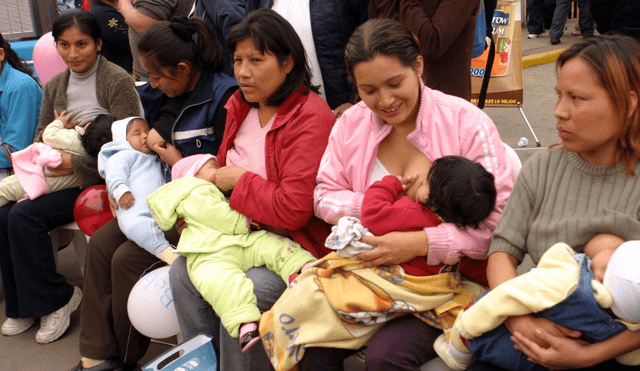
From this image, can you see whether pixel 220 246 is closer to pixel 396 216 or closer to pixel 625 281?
pixel 396 216

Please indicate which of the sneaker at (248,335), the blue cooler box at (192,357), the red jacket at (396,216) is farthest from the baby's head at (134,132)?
the red jacket at (396,216)

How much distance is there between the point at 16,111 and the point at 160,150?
144 cm

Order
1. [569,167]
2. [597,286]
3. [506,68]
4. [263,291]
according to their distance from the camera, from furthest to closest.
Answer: [506,68] < [263,291] < [569,167] < [597,286]

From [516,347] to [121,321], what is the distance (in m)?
1.99

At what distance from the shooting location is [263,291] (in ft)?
7.51

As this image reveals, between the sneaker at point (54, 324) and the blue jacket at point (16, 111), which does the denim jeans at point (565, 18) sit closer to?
the blue jacket at point (16, 111)

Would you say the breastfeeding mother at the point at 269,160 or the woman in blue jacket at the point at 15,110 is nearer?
the breastfeeding mother at the point at 269,160

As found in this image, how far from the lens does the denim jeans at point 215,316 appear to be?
2314mm

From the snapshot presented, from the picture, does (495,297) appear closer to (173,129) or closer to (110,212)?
(173,129)

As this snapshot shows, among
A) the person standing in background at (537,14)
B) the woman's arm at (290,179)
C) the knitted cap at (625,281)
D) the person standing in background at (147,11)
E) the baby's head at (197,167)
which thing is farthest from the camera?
the person standing in background at (537,14)

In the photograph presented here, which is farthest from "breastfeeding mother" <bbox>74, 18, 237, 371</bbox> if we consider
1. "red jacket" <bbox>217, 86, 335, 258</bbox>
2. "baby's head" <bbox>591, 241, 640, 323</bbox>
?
"baby's head" <bbox>591, 241, 640, 323</bbox>

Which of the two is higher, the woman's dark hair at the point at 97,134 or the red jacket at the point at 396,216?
the red jacket at the point at 396,216

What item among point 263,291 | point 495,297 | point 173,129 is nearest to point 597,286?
point 495,297

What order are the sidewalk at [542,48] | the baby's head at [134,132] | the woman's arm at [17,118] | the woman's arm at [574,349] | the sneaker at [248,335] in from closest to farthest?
the woman's arm at [574,349] → the sneaker at [248,335] → the baby's head at [134,132] → the woman's arm at [17,118] → the sidewalk at [542,48]
